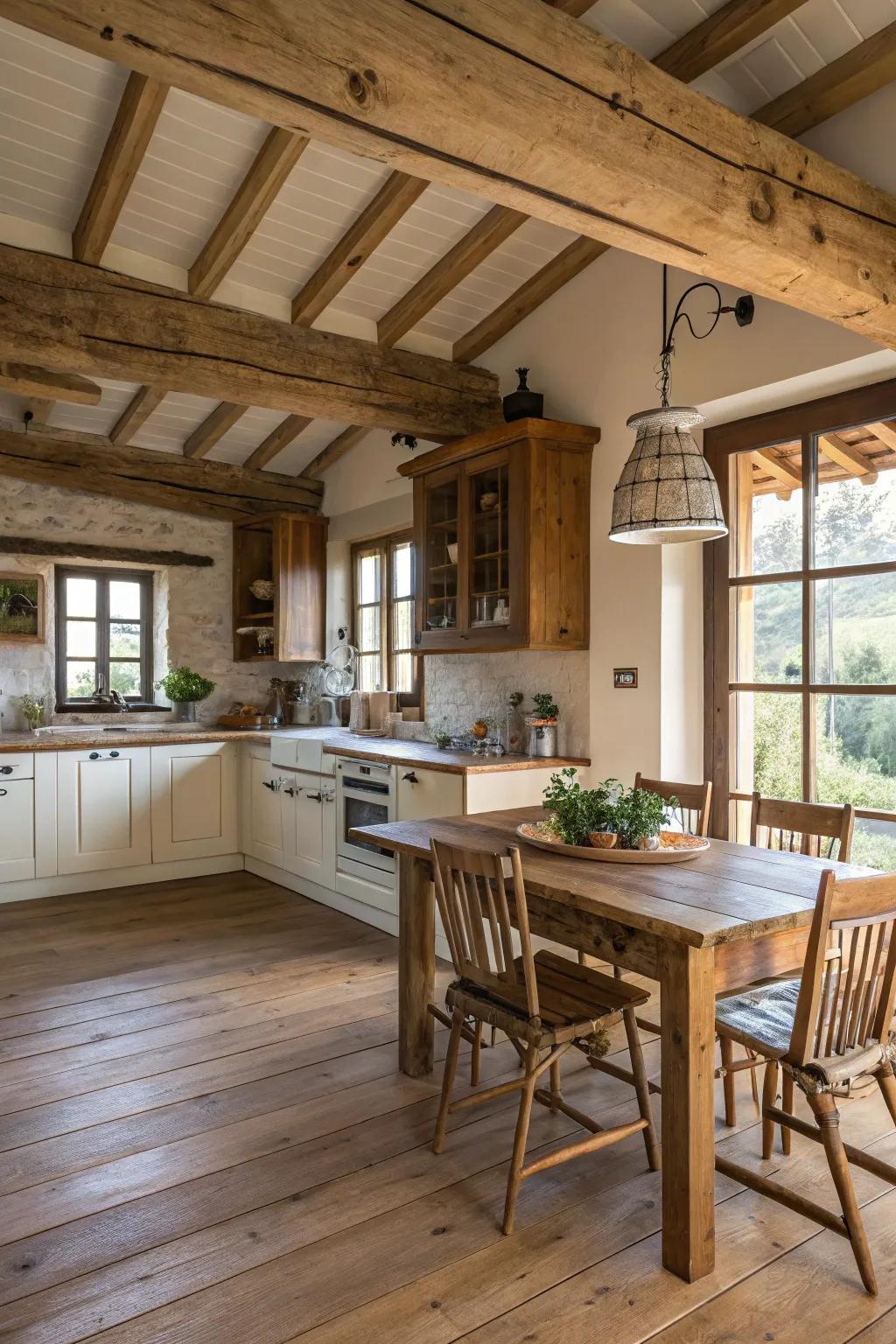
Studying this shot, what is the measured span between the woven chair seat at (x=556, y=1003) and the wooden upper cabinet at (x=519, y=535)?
1918 millimetres

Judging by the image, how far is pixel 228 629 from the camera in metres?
6.75

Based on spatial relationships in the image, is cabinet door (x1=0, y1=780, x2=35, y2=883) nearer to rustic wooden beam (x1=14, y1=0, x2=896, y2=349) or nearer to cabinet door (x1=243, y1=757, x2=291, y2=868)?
cabinet door (x1=243, y1=757, x2=291, y2=868)

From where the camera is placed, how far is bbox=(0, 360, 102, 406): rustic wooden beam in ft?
13.9

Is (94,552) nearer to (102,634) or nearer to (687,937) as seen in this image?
(102,634)

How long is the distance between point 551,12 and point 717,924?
2068 mm

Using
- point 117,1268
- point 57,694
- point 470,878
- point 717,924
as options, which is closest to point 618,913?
point 717,924

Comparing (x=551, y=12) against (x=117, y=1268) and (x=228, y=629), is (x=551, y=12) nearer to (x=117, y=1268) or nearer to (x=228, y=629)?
(x=117, y=1268)

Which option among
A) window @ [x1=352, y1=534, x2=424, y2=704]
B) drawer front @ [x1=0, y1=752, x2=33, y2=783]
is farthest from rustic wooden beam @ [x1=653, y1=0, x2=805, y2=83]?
drawer front @ [x1=0, y1=752, x2=33, y2=783]

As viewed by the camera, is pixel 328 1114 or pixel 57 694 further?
pixel 57 694

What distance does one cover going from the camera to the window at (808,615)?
3.43 m

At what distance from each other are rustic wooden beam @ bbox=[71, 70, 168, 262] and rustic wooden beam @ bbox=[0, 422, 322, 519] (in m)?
2.15

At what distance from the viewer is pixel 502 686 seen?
4.96 metres

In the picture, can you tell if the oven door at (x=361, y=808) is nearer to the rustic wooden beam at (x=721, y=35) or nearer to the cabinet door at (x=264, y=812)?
the cabinet door at (x=264, y=812)

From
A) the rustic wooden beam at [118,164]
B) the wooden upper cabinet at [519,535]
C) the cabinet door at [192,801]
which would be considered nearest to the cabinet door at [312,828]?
the cabinet door at [192,801]
